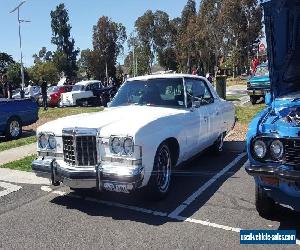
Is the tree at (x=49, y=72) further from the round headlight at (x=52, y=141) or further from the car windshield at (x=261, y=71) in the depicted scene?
the round headlight at (x=52, y=141)

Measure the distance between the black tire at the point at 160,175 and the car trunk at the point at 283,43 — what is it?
5.76 ft

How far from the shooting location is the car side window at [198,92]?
7049mm

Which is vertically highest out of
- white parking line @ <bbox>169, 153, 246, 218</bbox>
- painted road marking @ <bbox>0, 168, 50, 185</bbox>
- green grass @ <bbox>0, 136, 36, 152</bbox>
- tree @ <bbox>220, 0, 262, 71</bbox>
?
tree @ <bbox>220, 0, 262, 71</bbox>

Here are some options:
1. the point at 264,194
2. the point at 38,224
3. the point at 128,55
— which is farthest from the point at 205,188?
the point at 128,55

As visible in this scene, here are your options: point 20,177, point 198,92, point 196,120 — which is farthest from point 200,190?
point 20,177

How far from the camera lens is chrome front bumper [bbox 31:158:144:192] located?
5.11m

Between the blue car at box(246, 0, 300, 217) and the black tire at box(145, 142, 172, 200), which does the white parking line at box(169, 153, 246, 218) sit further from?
the blue car at box(246, 0, 300, 217)

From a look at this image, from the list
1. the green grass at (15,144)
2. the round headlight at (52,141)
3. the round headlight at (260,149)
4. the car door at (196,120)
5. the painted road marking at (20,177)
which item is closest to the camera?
the round headlight at (260,149)

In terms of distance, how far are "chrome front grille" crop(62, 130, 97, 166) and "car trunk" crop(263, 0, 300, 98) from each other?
8.75ft

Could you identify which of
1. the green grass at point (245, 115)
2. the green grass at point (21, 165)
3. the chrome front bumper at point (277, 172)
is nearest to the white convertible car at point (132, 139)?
the chrome front bumper at point (277, 172)

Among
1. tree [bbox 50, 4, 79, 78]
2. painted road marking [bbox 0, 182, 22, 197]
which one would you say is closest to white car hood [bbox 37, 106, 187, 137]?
painted road marking [bbox 0, 182, 22, 197]

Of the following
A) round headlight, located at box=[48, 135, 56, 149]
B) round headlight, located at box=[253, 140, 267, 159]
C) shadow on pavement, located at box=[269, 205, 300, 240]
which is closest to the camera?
round headlight, located at box=[253, 140, 267, 159]

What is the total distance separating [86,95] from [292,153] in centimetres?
2080

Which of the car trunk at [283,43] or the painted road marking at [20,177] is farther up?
the car trunk at [283,43]
